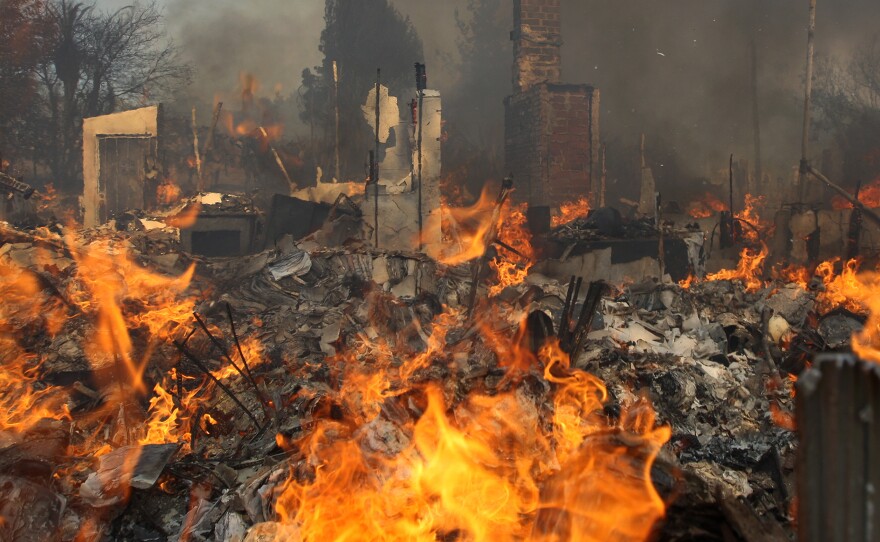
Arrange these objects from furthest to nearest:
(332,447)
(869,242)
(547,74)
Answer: (547,74) → (869,242) → (332,447)

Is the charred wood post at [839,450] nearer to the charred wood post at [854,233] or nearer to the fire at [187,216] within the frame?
the charred wood post at [854,233]

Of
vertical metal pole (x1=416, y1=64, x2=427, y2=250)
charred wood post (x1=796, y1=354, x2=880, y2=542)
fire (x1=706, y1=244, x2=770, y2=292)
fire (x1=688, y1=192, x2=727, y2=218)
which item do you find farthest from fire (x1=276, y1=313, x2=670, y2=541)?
fire (x1=688, y1=192, x2=727, y2=218)

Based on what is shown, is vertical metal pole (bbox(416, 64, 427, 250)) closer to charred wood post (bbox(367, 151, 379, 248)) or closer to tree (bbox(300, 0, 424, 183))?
charred wood post (bbox(367, 151, 379, 248))

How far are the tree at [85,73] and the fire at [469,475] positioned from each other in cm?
2983

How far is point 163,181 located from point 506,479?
23.4 m

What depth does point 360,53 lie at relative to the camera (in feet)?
119

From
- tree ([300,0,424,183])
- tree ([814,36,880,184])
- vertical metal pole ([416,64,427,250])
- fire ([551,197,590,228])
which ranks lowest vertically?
fire ([551,197,590,228])

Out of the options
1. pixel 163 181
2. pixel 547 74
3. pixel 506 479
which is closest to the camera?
pixel 506 479

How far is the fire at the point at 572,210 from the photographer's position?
1916 centimetres

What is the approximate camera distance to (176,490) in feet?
15.9

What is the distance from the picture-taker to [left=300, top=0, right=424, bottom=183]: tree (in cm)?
3569

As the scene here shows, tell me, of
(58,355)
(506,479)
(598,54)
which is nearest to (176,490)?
(506,479)

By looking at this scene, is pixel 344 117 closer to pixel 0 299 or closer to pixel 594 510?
pixel 0 299

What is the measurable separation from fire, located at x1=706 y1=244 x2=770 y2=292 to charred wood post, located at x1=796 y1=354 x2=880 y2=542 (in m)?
13.2
